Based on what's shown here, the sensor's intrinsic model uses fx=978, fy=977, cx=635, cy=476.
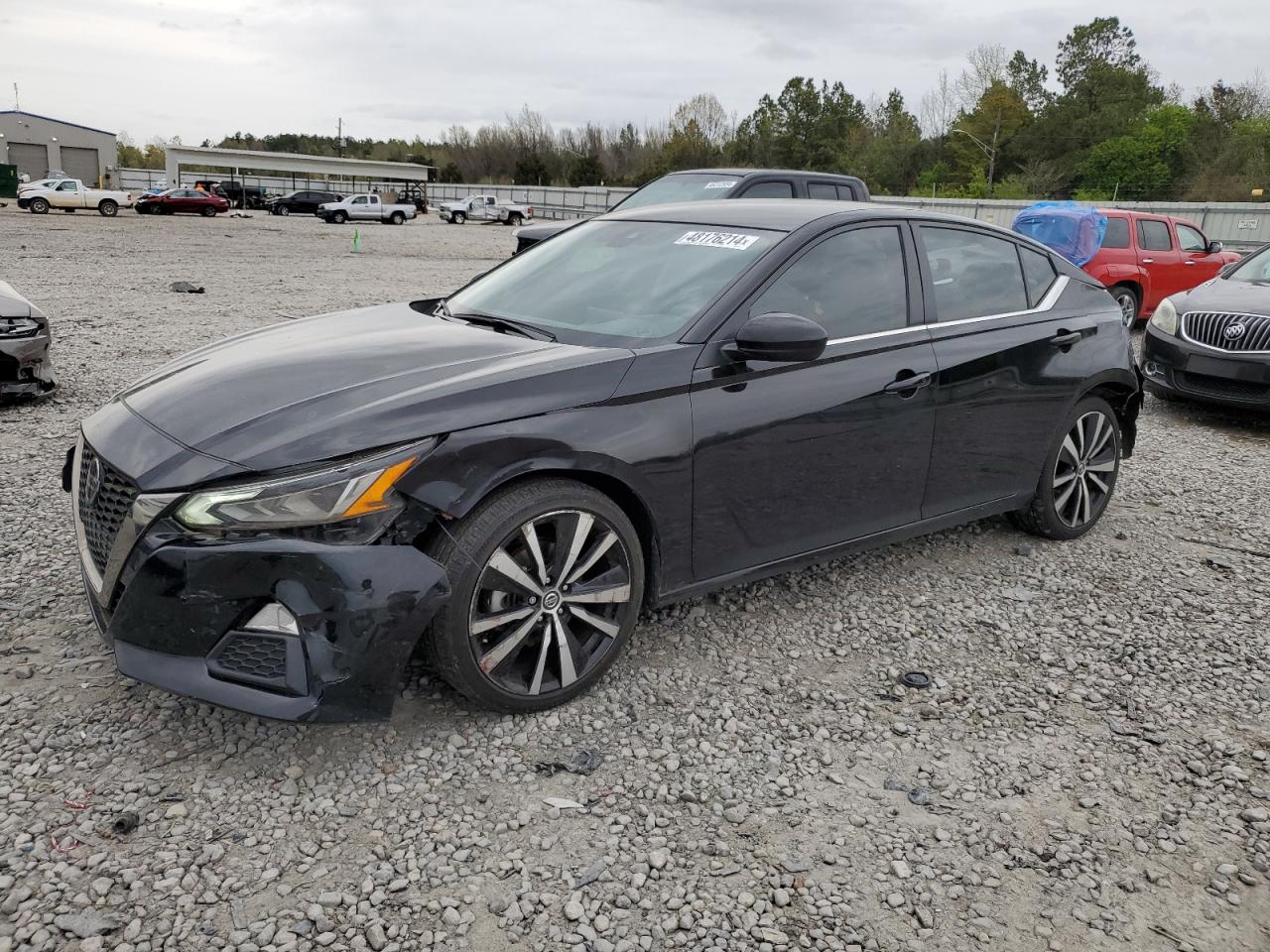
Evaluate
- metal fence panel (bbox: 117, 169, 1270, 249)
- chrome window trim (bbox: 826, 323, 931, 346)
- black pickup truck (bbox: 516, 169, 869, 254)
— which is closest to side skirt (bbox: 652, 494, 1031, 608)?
chrome window trim (bbox: 826, 323, 931, 346)

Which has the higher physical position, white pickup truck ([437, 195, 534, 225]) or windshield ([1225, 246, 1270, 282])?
white pickup truck ([437, 195, 534, 225])

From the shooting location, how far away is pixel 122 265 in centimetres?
1797

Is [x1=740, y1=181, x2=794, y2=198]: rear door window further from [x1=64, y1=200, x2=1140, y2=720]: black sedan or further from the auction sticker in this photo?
the auction sticker

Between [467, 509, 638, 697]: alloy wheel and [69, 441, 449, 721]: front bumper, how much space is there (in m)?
0.28

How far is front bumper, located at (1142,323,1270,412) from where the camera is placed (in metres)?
7.77

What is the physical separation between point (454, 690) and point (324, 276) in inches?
636

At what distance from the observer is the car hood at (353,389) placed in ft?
9.45

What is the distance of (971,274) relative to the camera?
4.52m

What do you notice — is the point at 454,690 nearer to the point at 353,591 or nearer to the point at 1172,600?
A: the point at 353,591

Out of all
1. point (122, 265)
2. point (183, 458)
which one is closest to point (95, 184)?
point (122, 265)

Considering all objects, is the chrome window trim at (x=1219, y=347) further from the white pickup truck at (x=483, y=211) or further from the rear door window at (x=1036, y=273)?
the white pickup truck at (x=483, y=211)

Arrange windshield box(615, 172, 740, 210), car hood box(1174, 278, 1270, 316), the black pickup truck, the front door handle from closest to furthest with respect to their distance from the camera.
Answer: the front door handle → car hood box(1174, 278, 1270, 316) → the black pickup truck → windshield box(615, 172, 740, 210)

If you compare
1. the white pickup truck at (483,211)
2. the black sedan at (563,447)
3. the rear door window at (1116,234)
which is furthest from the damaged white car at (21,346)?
the white pickup truck at (483,211)

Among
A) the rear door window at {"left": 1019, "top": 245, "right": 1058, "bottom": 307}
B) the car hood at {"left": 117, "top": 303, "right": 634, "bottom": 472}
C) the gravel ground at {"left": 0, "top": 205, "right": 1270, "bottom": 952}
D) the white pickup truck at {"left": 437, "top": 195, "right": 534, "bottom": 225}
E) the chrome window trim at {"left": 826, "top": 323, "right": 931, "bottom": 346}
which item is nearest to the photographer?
the gravel ground at {"left": 0, "top": 205, "right": 1270, "bottom": 952}
